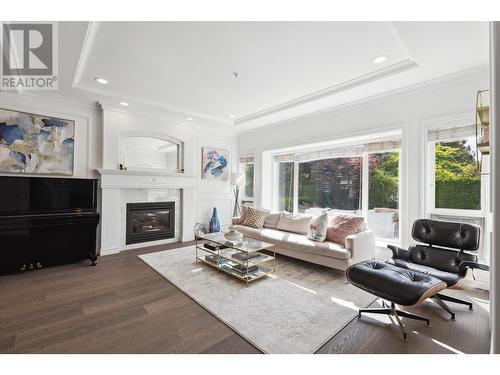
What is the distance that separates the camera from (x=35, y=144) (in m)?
3.48

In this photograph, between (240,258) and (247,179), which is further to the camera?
(247,179)

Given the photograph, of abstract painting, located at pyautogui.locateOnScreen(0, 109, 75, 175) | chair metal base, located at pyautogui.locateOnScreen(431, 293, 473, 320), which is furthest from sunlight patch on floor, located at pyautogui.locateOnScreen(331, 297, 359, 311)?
abstract painting, located at pyautogui.locateOnScreen(0, 109, 75, 175)

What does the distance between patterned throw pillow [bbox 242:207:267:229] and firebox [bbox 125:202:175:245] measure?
5.26ft

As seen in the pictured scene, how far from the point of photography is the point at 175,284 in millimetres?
2760

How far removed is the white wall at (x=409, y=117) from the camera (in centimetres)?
283

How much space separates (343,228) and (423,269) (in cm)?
117

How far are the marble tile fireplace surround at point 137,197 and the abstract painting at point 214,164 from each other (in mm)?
505

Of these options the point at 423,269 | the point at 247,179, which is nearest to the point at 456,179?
the point at 423,269

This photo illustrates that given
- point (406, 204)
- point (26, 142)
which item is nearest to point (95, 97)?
point (26, 142)

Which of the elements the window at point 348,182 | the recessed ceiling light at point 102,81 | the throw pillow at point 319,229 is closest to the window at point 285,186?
the window at point 348,182

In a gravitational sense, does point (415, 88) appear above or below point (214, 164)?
above

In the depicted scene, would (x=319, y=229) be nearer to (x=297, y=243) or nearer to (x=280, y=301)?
(x=297, y=243)

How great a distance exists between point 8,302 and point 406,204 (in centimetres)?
478

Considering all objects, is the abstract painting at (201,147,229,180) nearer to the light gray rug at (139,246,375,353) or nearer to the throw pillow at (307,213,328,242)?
the light gray rug at (139,246,375,353)
